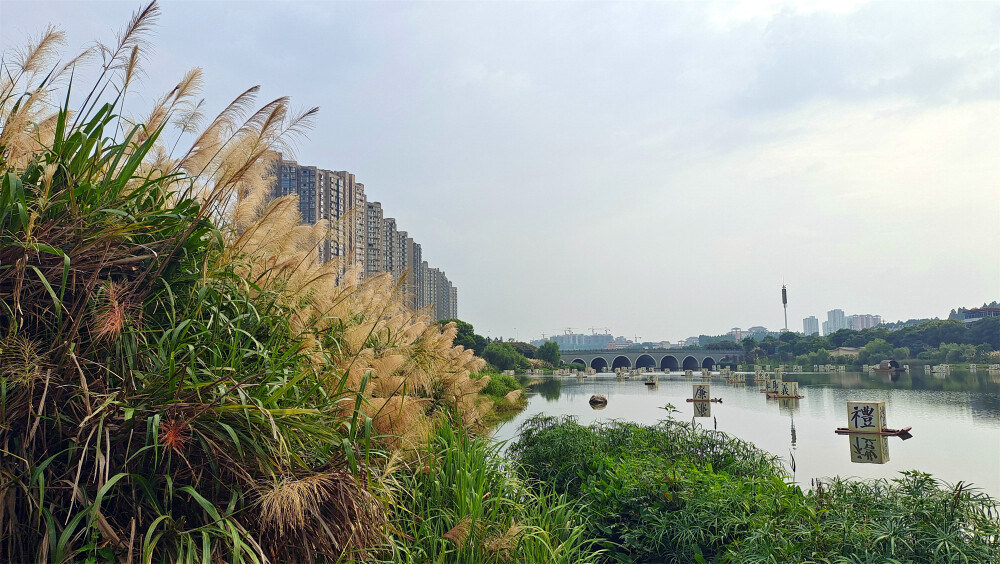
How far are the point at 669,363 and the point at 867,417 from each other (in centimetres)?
8168

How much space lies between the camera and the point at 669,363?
84.8 meters

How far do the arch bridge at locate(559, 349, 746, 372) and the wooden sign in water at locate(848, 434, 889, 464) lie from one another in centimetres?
6510

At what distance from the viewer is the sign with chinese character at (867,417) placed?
6547 mm

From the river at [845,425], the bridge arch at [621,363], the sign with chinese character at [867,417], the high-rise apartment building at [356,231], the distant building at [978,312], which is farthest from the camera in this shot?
the bridge arch at [621,363]

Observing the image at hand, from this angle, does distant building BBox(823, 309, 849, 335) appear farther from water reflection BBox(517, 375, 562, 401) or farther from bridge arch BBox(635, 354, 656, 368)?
water reflection BBox(517, 375, 562, 401)

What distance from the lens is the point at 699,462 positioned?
5.15 metres

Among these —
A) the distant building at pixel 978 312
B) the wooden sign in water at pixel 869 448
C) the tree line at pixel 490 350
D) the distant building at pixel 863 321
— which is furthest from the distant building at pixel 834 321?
the wooden sign in water at pixel 869 448

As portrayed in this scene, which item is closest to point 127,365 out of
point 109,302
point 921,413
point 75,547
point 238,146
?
point 109,302

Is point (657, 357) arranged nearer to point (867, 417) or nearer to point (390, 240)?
point (390, 240)

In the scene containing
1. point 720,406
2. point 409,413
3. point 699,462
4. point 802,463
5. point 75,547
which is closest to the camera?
point 75,547

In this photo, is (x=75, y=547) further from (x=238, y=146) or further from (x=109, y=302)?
(x=238, y=146)

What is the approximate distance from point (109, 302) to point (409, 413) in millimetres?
1416

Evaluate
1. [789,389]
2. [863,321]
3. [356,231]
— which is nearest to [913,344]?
[789,389]

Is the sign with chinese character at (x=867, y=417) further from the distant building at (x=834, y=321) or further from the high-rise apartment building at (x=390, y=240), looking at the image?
the distant building at (x=834, y=321)
